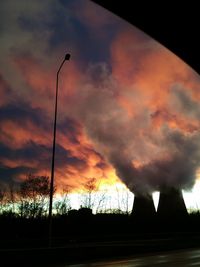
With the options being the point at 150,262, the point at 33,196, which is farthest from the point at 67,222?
the point at 150,262

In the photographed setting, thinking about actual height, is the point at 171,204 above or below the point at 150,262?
above

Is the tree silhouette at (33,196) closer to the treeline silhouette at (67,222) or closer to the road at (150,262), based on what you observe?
the treeline silhouette at (67,222)

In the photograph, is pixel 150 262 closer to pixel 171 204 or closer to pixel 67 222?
pixel 67 222

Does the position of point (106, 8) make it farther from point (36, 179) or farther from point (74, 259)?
point (36, 179)

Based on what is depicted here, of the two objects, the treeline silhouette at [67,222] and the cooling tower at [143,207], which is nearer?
the treeline silhouette at [67,222]

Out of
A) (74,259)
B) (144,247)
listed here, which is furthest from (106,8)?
(144,247)

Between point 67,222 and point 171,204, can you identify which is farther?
point 171,204

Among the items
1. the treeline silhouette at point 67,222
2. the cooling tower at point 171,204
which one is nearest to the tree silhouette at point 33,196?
the treeline silhouette at point 67,222
